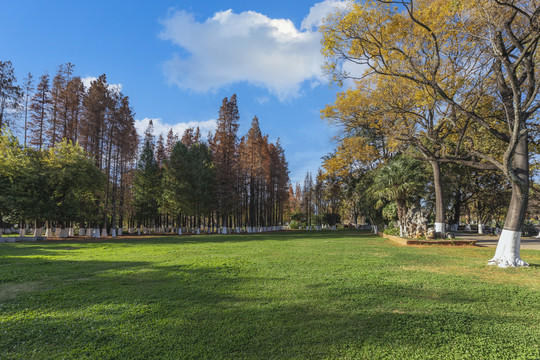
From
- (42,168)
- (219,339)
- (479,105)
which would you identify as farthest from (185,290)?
(42,168)

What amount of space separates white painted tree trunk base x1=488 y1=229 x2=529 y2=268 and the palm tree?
8.79 metres

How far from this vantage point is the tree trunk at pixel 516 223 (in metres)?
7.58

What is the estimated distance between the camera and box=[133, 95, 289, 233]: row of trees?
1177 inches

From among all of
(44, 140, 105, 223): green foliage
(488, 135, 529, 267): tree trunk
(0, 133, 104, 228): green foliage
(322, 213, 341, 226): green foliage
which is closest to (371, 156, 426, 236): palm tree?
(488, 135, 529, 267): tree trunk

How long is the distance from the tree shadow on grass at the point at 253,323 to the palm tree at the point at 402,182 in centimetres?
1254

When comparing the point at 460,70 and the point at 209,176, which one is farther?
the point at 209,176

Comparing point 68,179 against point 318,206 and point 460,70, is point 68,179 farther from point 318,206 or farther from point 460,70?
point 318,206

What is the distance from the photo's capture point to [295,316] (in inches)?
147

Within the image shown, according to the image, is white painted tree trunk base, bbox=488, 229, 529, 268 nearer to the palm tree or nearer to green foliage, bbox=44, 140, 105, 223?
the palm tree

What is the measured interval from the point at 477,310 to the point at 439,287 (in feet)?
4.12

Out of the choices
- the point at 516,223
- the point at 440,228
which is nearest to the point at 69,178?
the point at 440,228

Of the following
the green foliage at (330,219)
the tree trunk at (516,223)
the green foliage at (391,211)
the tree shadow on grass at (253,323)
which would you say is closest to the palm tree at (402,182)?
the green foliage at (391,211)

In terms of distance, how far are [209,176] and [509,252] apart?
90.2 feet

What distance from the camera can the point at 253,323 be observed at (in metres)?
3.52
